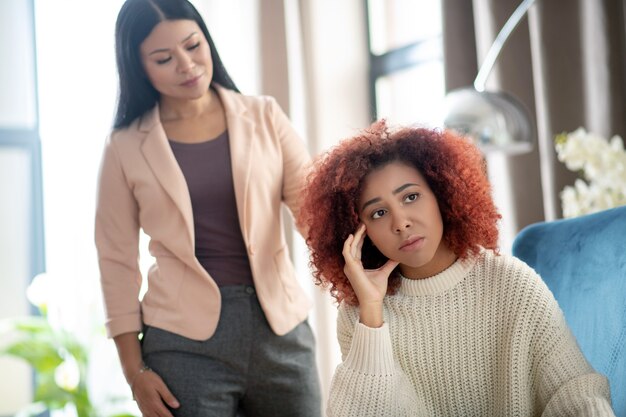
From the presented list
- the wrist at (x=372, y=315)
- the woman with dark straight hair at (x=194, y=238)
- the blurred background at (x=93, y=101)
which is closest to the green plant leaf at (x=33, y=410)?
the blurred background at (x=93, y=101)

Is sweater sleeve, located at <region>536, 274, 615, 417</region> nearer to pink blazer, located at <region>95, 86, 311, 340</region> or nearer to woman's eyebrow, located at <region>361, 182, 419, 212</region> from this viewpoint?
woman's eyebrow, located at <region>361, 182, 419, 212</region>

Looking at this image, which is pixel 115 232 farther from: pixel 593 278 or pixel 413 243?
pixel 593 278

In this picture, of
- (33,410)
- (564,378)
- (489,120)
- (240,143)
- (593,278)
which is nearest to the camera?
(564,378)

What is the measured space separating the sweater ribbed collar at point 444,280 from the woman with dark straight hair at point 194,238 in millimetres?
419

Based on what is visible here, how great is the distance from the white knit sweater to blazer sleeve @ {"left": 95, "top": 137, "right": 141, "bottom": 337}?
0.61m

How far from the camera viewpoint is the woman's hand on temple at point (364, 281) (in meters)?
1.49

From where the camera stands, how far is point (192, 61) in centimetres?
185

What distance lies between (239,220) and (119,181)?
0.31m

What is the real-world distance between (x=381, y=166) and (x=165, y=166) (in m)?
0.58

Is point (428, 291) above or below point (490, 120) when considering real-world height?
below

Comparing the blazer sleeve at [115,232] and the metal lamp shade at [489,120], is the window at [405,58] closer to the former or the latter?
the metal lamp shade at [489,120]

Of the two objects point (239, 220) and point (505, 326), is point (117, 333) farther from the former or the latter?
point (505, 326)

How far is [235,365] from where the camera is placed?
6.00ft

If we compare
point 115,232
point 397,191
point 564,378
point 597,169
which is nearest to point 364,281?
point 397,191
